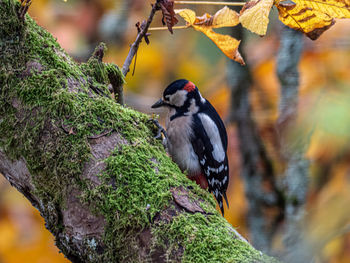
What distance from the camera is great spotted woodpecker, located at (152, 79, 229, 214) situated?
117 inches

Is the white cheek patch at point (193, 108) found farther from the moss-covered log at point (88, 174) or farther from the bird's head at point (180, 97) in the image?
the moss-covered log at point (88, 174)

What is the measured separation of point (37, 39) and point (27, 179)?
0.60 metres

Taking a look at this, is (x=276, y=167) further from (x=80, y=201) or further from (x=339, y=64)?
(x=80, y=201)

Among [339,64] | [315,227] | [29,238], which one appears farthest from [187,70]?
[315,227]

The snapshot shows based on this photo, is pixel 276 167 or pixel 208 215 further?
pixel 276 167

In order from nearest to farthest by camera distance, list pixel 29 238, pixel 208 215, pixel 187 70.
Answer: pixel 208 215
pixel 29 238
pixel 187 70

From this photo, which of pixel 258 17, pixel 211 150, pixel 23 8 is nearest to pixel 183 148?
pixel 211 150

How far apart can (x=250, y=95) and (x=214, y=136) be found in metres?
1.13

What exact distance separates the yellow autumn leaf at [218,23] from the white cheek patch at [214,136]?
106cm

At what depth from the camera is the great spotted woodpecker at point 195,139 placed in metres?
2.97

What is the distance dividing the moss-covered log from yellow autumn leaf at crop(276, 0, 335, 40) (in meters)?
0.84

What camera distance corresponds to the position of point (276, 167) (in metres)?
4.04

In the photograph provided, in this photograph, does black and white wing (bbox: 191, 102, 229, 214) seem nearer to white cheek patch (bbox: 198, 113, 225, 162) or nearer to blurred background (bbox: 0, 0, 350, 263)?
white cheek patch (bbox: 198, 113, 225, 162)

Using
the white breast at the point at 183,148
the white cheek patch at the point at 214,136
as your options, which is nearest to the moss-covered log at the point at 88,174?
the white breast at the point at 183,148
